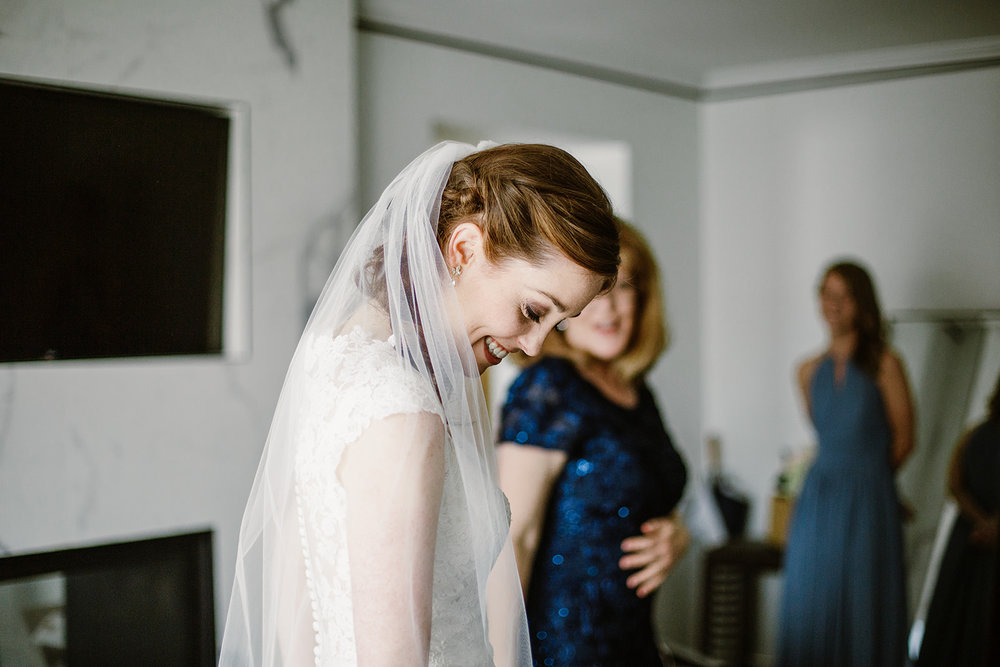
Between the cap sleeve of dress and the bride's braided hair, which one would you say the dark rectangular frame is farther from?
the bride's braided hair

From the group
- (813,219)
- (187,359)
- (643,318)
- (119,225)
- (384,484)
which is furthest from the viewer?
(813,219)

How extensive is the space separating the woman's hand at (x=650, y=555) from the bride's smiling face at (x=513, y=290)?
0.78 meters

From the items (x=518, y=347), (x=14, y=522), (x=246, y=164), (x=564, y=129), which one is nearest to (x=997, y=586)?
(x=564, y=129)

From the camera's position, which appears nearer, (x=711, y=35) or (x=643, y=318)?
Answer: (x=643, y=318)

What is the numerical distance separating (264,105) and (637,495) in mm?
1496

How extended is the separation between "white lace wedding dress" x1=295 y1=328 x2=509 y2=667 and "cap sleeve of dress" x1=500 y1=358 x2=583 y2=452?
622mm

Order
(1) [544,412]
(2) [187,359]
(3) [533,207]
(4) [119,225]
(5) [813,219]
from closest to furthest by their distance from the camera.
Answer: (3) [533,207] < (1) [544,412] < (4) [119,225] < (2) [187,359] < (5) [813,219]

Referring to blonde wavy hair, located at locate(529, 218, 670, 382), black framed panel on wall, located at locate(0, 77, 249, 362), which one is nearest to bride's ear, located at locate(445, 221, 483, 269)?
blonde wavy hair, located at locate(529, 218, 670, 382)

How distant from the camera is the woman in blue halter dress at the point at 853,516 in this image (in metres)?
3.13

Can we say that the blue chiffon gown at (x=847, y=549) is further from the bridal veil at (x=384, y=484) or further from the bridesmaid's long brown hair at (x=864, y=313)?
the bridal veil at (x=384, y=484)

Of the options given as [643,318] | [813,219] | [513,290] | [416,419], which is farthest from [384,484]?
[813,219]

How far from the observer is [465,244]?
1024 millimetres

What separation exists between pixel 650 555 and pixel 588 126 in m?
2.28

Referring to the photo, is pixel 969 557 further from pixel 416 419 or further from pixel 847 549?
pixel 416 419
